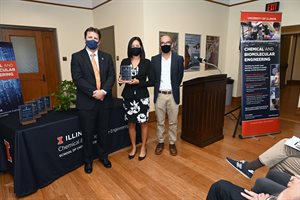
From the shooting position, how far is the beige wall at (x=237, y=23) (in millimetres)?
3963

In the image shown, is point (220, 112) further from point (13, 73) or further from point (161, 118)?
point (13, 73)

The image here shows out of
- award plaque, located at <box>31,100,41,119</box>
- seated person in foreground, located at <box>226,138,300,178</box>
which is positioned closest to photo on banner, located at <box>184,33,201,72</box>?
seated person in foreground, located at <box>226,138,300,178</box>

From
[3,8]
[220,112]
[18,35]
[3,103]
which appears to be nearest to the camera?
[3,103]

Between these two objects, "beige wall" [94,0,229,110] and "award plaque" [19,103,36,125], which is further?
"beige wall" [94,0,229,110]

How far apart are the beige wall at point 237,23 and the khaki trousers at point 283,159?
3543mm

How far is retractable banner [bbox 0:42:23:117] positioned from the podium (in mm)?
2358

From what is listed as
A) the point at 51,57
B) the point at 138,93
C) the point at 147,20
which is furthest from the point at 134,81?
the point at 51,57

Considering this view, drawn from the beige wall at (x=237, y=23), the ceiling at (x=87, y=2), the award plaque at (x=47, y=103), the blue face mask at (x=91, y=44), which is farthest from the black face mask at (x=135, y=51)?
the beige wall at (x=237, y=23)

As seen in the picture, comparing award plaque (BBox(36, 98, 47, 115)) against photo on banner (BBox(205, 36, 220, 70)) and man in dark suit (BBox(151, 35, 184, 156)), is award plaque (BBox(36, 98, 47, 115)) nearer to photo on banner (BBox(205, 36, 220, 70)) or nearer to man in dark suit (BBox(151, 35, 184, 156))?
man in dark suit (BBox(151, 35, 184, 156))

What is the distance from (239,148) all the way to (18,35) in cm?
468

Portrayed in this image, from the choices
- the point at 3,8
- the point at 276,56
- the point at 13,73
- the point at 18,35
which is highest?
the point at 3,8

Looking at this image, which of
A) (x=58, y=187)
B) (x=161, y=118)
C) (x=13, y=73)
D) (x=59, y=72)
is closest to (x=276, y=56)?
(x=161, y=118)

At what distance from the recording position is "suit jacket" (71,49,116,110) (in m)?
2.04

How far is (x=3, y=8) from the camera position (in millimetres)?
3711
